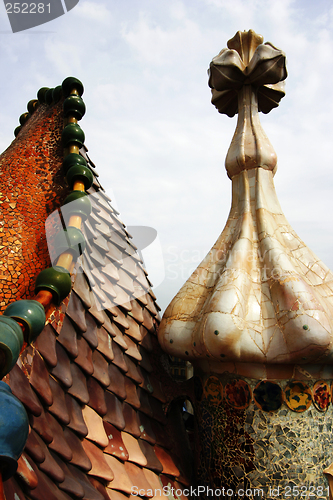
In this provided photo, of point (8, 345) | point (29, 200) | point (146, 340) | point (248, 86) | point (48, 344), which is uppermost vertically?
point (248, 86)

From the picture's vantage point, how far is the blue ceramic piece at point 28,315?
1380 mm

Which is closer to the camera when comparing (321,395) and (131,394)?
(321,395)

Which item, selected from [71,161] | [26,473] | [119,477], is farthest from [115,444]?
[71,161]

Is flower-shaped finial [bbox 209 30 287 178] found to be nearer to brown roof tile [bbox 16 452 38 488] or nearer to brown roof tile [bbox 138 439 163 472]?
brown roof tile [bbox 138 439 163 472]

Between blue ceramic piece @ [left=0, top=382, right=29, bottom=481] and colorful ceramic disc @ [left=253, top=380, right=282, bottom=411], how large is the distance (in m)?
1.37

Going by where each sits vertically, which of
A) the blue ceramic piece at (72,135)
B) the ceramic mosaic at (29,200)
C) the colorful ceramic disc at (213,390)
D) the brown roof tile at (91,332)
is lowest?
the colorful ceramic disc at (213,390)

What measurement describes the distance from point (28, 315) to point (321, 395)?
167cm

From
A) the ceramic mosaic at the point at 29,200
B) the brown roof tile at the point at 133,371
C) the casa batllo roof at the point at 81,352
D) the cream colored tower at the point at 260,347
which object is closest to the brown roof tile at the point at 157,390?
the casa batllo roof at the point at 81,352

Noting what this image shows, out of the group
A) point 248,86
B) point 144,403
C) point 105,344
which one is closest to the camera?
point 105,344

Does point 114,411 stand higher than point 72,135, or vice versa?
point 72,135

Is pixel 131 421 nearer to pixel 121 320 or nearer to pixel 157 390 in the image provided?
pixel 157 390

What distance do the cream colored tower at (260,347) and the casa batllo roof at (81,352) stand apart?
297 millimetres

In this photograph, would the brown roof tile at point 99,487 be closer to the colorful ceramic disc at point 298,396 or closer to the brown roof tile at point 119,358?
the brown roof tile at point 119,358

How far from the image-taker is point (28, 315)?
140cm
